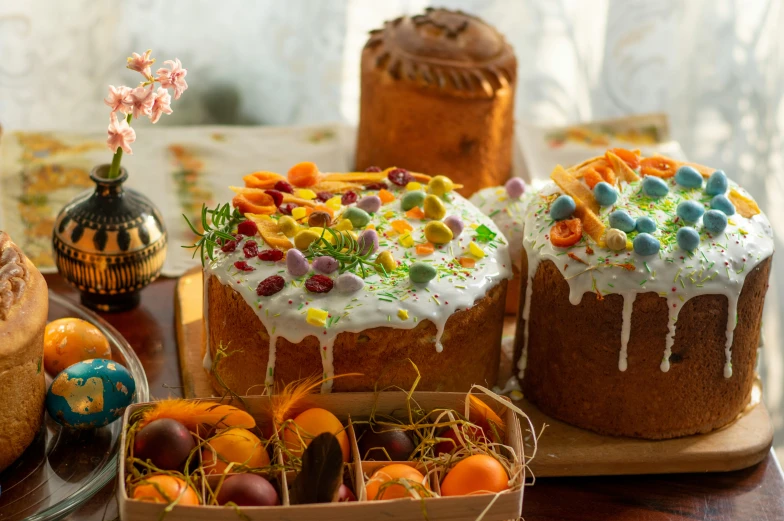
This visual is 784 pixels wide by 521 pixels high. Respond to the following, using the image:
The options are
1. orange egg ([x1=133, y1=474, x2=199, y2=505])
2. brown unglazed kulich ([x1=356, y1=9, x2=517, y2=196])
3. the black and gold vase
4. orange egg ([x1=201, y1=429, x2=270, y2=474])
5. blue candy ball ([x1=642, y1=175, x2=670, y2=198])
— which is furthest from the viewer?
brown unglazed kulich ([x1=356, y1=9, x2=517, y2=196])

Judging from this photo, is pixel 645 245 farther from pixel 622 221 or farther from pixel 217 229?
pixel 217 229

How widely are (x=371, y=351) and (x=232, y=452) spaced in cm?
25

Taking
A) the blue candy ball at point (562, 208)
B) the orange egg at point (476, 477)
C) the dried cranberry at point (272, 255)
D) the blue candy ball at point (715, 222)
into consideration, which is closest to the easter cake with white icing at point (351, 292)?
the dried cranberry at point (272, 255)

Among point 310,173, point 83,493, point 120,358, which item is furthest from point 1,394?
point 310,173

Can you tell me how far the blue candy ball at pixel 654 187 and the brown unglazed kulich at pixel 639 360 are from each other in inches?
7.8

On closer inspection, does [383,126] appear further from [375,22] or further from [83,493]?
[83,493]

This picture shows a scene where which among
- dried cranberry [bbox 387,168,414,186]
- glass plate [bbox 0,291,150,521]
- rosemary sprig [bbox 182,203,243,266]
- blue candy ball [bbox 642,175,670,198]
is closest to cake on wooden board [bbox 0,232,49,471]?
glass plate [bbox 0,291,150,521]

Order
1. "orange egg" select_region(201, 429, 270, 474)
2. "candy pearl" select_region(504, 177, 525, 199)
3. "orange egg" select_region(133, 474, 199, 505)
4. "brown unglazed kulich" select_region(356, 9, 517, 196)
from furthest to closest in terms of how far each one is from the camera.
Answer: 1. "brown unglazed kulich" select_region(356, 9, 517, 196)
2. "candy pearl" select_region(504, 177, 525, 199)
3. "orange egg" select_region(201, 429, 270, 474)
4. "orange egg" select_region(133, 474, 199, 505)

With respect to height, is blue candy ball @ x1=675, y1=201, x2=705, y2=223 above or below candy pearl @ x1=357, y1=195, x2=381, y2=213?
above

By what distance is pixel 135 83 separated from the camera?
2.72 meters

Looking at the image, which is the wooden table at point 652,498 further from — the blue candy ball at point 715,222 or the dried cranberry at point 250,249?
the blue candy ball at point 715,222

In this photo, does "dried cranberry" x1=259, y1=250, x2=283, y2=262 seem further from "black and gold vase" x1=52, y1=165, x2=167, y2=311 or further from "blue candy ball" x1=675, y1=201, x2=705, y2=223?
"blue candy ball" x1=675, y1=201, x2=705, y2=223

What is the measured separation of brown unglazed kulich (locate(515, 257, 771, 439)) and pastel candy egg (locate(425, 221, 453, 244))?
0.51 feet

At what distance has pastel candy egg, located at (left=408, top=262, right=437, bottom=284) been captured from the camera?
142cm
